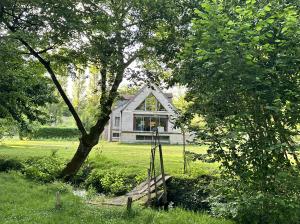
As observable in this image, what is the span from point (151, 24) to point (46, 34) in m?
3.10

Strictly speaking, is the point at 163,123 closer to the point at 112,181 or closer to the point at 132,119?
the point at 132,119

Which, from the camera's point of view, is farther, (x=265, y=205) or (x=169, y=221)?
(x=169, y=221)

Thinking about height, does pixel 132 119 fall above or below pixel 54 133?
above

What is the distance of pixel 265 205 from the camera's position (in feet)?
18.6

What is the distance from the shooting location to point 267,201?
548 cm

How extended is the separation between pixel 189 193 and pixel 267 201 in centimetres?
630

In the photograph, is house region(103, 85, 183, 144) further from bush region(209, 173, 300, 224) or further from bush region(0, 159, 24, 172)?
bush region(209, 173, 300, 224)

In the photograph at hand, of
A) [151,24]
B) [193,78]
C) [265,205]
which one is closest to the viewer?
[265,205]

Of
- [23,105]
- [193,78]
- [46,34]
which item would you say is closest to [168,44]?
[46,34]

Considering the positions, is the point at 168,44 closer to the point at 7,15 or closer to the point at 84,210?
the point at 7,15

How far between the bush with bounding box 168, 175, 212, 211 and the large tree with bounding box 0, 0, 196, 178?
4.41m

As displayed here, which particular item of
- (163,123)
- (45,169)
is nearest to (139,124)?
(163,123)

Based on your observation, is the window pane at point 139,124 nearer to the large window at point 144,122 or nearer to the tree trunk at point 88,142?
the large window at point 144,122

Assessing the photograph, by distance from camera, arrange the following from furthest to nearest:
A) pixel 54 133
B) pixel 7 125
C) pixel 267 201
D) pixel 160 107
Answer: pixel 54 133
pixel 160 107
pixel 7 125
pixel 267 201
